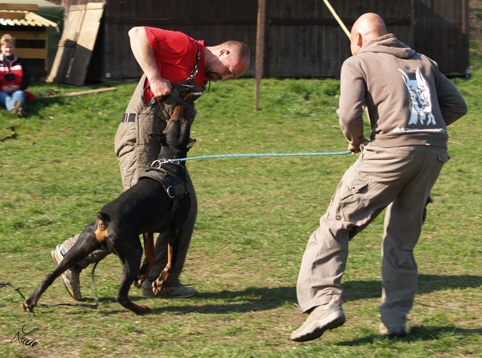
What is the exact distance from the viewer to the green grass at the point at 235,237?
175 inches

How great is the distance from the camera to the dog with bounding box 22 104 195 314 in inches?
182

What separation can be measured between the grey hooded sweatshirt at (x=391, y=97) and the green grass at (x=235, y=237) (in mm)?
1159

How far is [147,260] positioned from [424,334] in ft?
5.81

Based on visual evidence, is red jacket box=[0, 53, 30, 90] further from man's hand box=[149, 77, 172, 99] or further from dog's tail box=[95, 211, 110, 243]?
dog's tail box=[95, 211, 110, 243]

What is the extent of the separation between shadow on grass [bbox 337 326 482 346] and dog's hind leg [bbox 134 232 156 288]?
1.36 metres

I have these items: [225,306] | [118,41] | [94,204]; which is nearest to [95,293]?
[225,306]

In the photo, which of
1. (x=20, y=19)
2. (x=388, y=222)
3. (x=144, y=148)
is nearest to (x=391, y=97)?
(x=388, y=222)

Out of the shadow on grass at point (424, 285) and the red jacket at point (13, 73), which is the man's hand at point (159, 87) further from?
the red jacket at point (13, 73)

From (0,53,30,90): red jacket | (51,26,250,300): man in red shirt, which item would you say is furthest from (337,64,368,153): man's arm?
(0,53,30,90): red jacket

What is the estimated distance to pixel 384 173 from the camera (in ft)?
14.0

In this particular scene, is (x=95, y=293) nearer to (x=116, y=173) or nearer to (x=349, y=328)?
(x=349, y=328)

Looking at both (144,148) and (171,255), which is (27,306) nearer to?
(171,255)

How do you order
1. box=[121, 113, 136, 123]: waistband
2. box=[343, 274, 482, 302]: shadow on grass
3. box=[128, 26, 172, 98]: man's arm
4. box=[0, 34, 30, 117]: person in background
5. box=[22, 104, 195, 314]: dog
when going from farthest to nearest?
box=[0, 34, 30, 117]: person in background < box=[343, 274, 482, 302]: shadow on grass < box=[121, 113, 136, 123]: waistband < box=[128, 26, 172, 98]: man's arm < box=[22, 104, 195, 314]: dog

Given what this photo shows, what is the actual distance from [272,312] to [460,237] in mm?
2497
